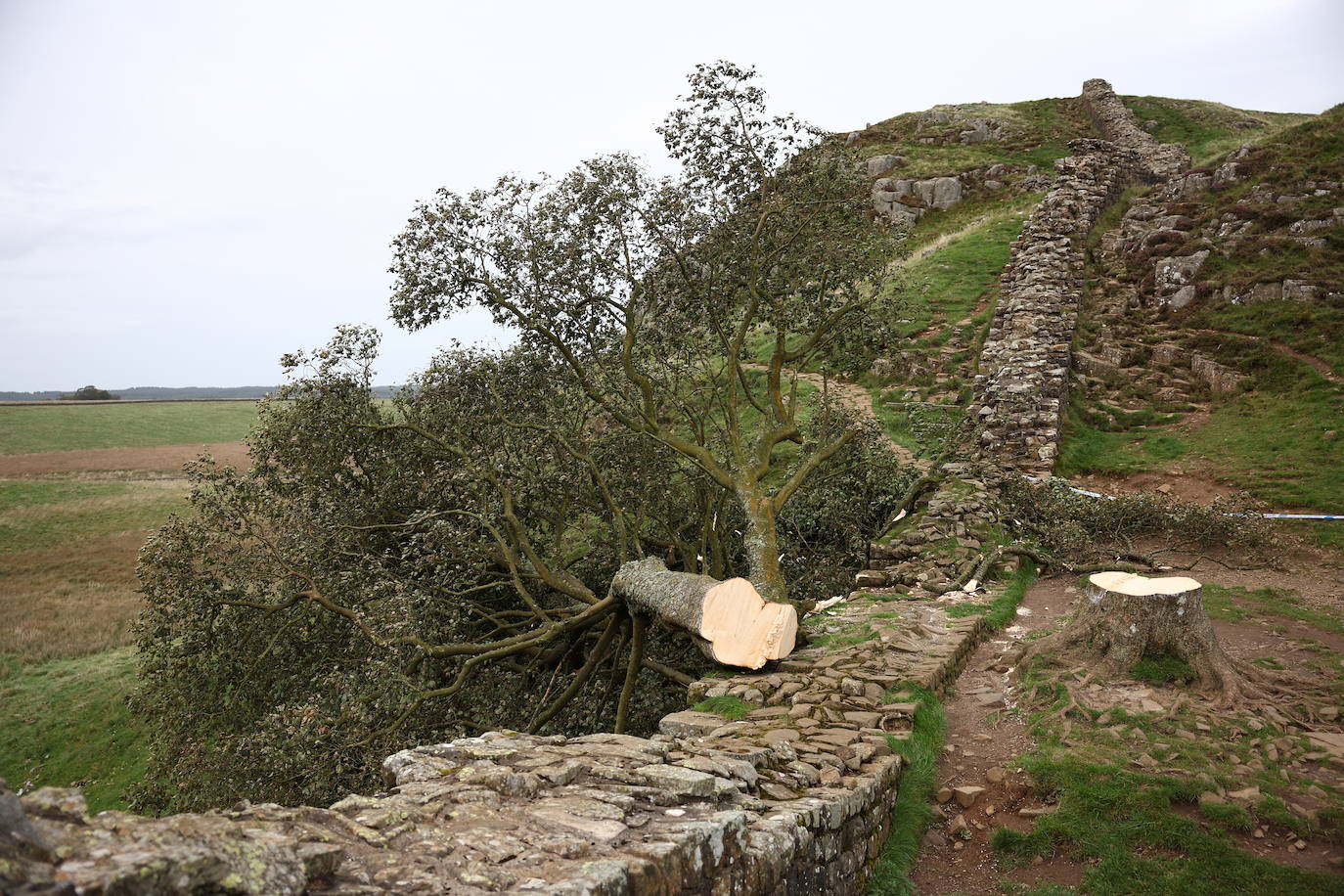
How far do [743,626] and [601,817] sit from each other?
15.8 ft

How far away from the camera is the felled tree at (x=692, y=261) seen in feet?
39.5

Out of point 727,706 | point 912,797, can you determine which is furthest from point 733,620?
point 912,797

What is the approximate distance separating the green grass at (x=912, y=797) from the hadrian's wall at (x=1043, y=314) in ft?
32.0

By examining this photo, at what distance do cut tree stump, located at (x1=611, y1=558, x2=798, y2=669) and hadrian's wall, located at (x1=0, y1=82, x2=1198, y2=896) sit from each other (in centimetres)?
31

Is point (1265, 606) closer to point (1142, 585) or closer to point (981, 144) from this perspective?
point (1142, 585)

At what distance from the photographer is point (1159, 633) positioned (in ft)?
24.7

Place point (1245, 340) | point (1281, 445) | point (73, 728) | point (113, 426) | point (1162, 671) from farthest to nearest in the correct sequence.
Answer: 1. point (113, 426)
2. point (1245, 340)
3. point (73, 728)
4. point (1281, 445)
5. point (1162, 671)

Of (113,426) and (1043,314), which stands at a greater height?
(1043,314)

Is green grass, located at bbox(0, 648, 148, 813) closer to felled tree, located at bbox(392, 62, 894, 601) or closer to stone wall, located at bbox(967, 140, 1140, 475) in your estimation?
felled tree, located at bbox(392, 62, 894, 601)

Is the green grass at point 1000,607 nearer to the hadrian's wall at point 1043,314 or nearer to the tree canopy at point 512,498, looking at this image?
the tree canopy at point 512,498

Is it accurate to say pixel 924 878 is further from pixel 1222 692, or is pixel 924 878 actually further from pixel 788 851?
pixel 1222 692

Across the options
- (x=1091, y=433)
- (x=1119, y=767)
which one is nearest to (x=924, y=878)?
(x=1119, y=767)

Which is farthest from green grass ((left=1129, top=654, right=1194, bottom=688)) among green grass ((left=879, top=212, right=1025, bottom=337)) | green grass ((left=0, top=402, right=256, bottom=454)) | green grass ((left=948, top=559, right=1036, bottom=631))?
green grass ((left=0, top=402, right=256, bottom=454))

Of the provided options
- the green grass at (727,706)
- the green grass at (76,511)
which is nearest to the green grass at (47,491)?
the green grass at (76,511)
